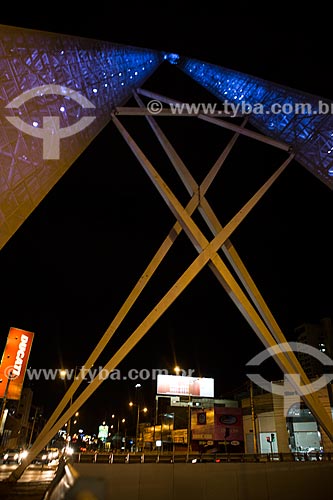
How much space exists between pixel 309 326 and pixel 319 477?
305 feet

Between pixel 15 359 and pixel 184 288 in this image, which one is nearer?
pixel 184 288

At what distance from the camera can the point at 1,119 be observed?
8117 mm

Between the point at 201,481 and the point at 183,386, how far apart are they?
31120 mm

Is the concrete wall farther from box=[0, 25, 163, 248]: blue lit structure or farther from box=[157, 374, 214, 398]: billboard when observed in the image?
box=[157, 374, 214, 398]: billboard

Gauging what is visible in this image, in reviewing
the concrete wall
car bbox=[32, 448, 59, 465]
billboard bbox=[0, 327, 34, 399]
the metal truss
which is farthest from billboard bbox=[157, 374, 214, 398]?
the concrete wall

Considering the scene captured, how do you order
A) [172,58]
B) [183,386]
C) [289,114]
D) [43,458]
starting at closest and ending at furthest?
1. [289,114]
2. [172,58]
3. [43,458]
4. [183,386]

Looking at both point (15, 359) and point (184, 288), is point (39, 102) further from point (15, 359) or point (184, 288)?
point (15, 359)

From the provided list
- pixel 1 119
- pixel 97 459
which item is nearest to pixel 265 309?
pixel 97 459

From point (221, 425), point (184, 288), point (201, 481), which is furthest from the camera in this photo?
point (221, 425)

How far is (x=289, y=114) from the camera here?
51.8 feet

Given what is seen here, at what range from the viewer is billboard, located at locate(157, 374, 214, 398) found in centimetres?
3997

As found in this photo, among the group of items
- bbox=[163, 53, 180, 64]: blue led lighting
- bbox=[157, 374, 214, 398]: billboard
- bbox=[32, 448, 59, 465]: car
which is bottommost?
bbox=[32, 448, 59, 465]: car

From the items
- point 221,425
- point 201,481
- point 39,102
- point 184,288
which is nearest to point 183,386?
point 221,425

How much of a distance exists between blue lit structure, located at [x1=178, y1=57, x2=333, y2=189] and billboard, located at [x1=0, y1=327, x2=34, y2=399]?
2571 cm
